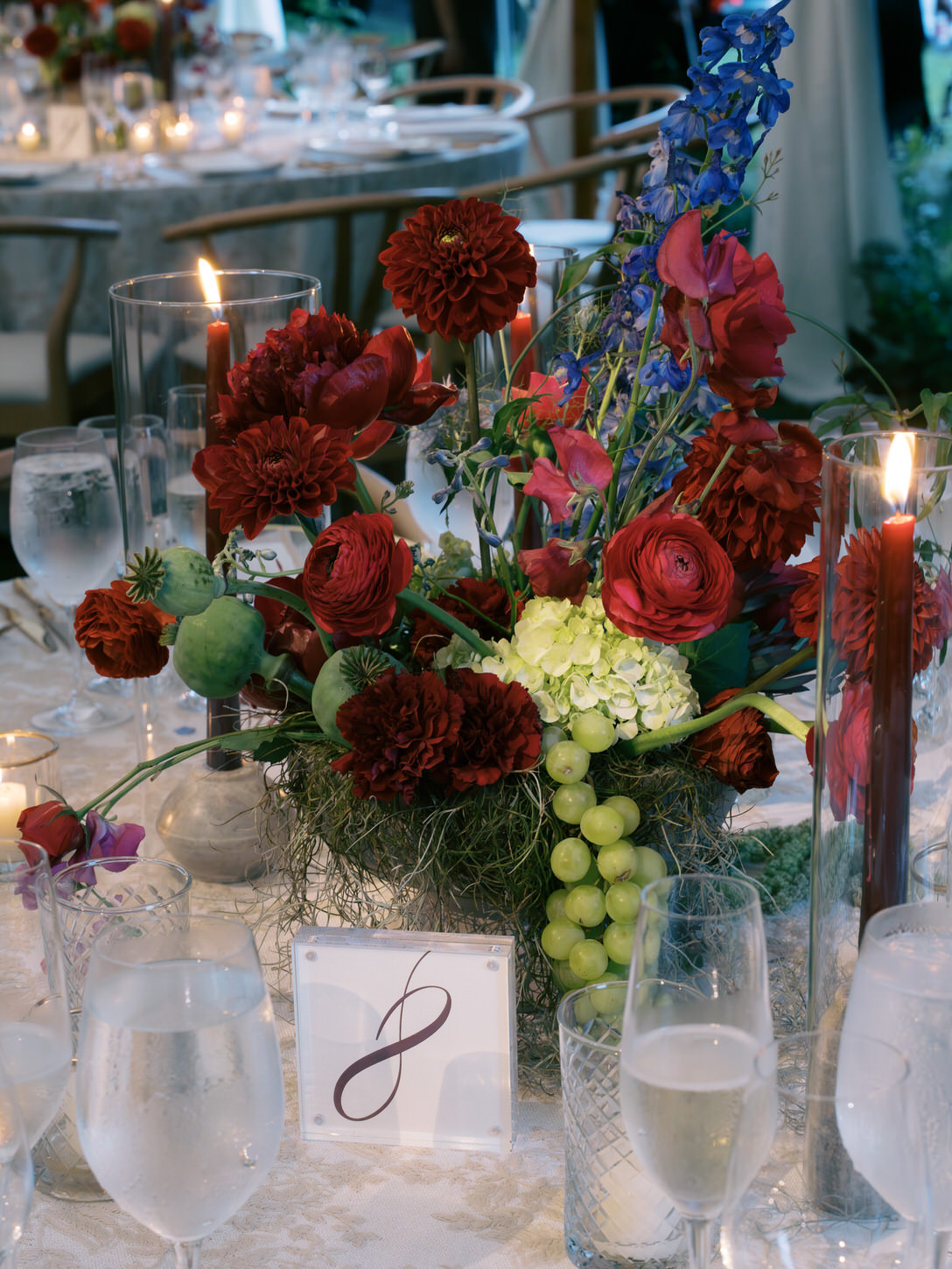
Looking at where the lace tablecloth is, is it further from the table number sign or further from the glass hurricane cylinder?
the glass hurricane cylinder

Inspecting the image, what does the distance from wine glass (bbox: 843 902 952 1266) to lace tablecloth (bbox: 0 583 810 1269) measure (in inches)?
8.9

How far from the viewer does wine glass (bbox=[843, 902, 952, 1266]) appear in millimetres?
459

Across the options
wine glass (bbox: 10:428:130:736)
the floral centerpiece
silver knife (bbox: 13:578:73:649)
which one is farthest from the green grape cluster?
silver knife (bbox: 13:578:73:649)

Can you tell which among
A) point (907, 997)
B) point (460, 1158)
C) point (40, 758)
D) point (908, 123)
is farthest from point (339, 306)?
point (908, 123)

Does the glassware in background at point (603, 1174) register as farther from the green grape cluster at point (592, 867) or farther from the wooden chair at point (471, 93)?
the wooden chair at point (471, 93)

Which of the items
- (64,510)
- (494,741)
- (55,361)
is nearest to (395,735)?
(494,741)

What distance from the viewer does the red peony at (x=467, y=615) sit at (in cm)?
77

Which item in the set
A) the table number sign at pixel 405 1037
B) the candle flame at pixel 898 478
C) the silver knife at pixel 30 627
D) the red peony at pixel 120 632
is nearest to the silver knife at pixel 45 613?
the silver knife at pixel 30 627

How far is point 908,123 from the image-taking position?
5.19m

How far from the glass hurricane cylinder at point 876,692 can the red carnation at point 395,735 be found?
0.59ft

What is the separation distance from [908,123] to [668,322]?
5.08m

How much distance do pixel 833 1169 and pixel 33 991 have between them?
13.5 inches

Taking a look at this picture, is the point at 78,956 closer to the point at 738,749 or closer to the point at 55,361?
the point at 738,749

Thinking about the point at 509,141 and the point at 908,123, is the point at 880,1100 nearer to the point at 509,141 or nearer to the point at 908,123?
the point at 509,141
